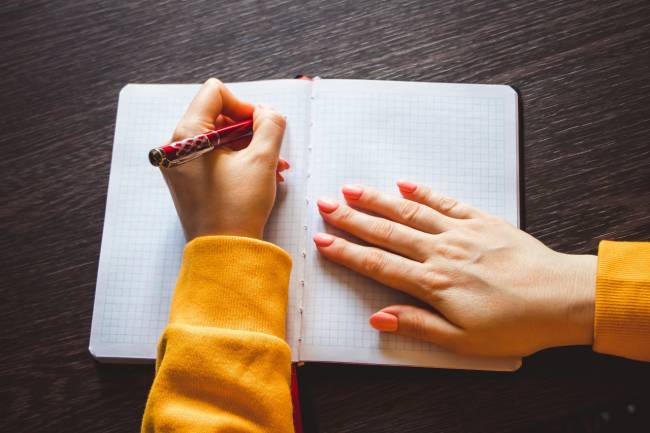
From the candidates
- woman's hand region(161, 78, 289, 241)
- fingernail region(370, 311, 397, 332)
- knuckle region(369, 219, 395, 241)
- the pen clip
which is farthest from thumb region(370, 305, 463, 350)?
the pen clip

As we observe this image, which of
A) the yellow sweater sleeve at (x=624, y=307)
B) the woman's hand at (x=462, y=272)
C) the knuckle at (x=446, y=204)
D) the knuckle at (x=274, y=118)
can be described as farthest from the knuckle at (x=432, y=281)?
the knuckle at (x=274, y=118)

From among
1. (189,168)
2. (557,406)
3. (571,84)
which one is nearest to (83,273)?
(189,168)

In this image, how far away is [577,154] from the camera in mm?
844

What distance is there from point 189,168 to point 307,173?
7.1 inches

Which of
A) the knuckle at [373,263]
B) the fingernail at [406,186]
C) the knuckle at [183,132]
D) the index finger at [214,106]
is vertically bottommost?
the knuckle at [373,263]

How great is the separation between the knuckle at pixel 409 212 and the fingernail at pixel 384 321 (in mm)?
146

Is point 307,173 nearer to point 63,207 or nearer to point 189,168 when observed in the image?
point 189,168

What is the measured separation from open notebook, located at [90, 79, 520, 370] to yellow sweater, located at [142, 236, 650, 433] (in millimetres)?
69

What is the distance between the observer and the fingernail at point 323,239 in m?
0.79

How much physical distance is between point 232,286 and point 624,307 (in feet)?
1.73

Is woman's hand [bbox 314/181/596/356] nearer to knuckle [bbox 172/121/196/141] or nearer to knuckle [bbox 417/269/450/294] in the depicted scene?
knuckle [bbox 417/269/450/294]

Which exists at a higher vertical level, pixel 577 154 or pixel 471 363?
pixel 577 154

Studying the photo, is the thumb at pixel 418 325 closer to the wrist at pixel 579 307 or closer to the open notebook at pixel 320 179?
the open notebook at pixel 320 179

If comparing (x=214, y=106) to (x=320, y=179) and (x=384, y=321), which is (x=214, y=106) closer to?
(x=320, y=179)
